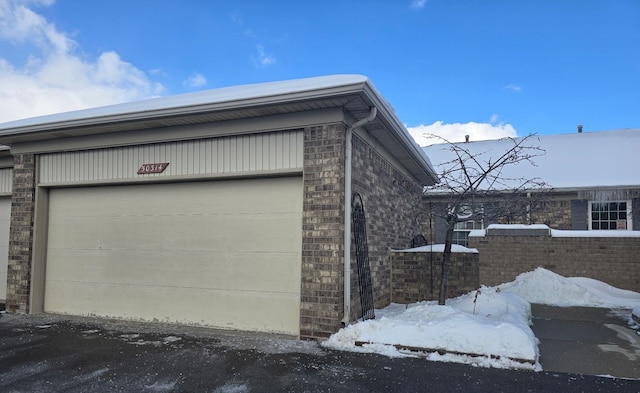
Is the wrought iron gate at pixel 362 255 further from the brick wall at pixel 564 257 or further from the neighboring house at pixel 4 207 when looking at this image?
the neighboring house at pixel 4 207

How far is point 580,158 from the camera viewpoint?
59.4ft

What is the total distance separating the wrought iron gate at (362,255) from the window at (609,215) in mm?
11172

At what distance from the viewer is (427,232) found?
57.7ft

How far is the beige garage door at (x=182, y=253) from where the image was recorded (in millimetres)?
7871

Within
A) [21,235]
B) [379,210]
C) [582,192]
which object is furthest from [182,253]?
[582,192]

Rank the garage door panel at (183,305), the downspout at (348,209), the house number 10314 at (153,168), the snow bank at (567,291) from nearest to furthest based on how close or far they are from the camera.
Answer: the downspout at (348,209) → the garage door panel at (183,305) → the house number 10314 at (153,168) → the snow bank at (567,291)

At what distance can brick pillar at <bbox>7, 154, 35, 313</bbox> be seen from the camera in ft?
31.6

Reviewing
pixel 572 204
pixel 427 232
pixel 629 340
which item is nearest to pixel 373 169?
pixel 629 340

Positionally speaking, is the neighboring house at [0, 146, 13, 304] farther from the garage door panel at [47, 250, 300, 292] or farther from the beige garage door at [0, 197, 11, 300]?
the garage door panel at [47, 250, 300, 292]

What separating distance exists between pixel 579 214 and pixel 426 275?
8.90 meters

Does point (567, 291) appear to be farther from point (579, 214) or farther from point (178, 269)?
point (178, 269)

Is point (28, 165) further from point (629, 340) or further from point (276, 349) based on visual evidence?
point (629, 340)

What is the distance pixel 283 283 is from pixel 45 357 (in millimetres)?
3514

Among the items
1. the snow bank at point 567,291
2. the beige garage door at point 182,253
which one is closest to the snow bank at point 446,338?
the beige garage door at point 182,253
